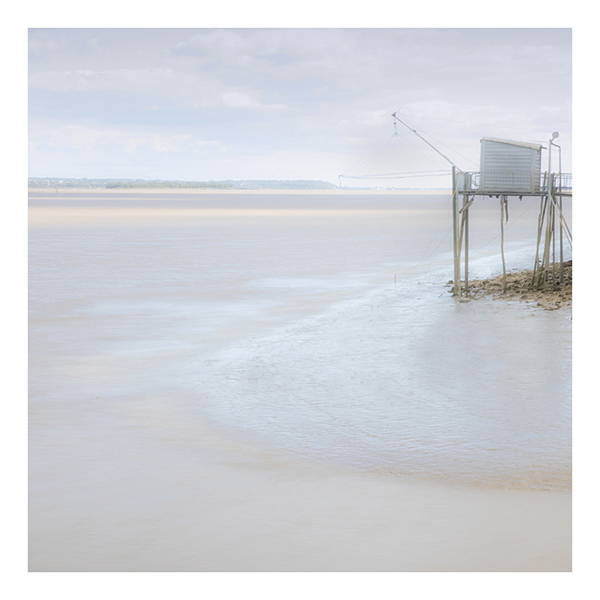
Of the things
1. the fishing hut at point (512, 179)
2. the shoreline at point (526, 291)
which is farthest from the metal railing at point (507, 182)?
the shoreline at point (526, 291)

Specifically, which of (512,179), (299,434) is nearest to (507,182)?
(512,179)

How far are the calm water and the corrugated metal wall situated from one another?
126 inches

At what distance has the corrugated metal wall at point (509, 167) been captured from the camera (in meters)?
19.9

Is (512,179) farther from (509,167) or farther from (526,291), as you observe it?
(526,291)

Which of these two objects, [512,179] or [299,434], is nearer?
[299,434]

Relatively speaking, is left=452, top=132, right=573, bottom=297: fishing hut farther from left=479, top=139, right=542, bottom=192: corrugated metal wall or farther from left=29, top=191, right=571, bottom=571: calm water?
left=29, top=191, right=571, bottom=571: calm water

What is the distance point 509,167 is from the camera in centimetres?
1997

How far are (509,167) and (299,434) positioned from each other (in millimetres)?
13063

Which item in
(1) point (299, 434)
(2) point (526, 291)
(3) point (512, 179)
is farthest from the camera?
(3) point (512, 179)

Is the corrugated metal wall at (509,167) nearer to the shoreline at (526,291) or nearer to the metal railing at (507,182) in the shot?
the metal railing at (507,182)

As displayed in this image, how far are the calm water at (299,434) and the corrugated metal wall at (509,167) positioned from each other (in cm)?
319
